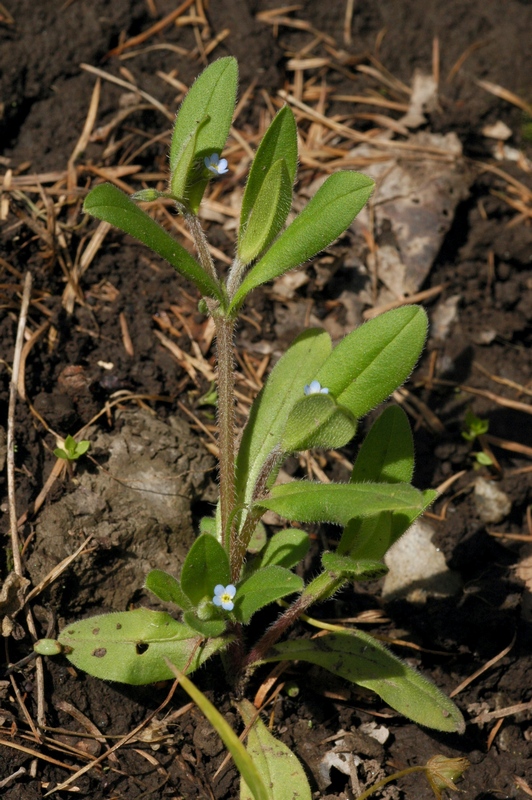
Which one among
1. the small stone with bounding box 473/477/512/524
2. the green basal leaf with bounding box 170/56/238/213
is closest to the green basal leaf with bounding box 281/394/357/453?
the green basal leaf with bounding box 170/56/238/213

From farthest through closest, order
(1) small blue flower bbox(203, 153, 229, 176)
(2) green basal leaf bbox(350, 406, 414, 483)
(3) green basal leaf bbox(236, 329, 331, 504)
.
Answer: (3) green basal leaf bbox(236, 329, 331, 504) < (2) green basal leaf bbox(350, 406, 414, 483) < (1) small blue flower bbox(203, 153, 229, 176)

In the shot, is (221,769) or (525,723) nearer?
(221,769)

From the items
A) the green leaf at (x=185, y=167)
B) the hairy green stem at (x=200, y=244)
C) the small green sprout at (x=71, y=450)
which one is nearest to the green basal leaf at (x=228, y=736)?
the small green sprout at (x=71, y=450)

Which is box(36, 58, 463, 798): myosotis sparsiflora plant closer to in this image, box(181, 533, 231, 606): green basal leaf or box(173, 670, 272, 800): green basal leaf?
box(181, 533, 231, 606): green basal leaf

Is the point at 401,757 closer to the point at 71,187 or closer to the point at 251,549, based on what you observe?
the point at 251,549

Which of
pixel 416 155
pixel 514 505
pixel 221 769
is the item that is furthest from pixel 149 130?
pixel 221 769

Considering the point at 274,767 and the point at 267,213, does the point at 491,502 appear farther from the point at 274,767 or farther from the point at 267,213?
the point at 267,213

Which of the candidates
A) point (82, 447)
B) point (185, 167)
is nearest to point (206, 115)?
point (185, 167)
